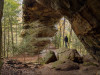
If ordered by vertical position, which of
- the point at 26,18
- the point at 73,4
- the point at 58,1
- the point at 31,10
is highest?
the point at 31,10

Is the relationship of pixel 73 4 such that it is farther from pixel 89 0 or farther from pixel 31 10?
pixel 31 10

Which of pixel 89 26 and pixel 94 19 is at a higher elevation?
pixel 94 19

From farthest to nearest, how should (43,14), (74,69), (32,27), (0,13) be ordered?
1. (43,14)
2. (32,27)
3. (74,69)
4. (0,13)

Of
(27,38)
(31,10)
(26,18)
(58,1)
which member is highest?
(31,10)

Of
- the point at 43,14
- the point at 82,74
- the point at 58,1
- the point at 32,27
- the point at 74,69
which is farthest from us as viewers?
the point at 43,14

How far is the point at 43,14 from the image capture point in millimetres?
15445

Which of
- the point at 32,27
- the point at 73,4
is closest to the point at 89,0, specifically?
the point at 73,4

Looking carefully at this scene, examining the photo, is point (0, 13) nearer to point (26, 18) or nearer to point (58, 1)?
point (58, 1)

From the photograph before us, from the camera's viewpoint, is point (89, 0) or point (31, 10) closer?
point (89, 0)

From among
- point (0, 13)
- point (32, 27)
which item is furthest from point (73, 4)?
point (32, 27)

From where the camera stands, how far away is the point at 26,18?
15.7 metres

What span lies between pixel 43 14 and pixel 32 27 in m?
3.78

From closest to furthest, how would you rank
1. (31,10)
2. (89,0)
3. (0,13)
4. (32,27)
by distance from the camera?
(0,13) → (89,0) → (32,27) → (31,10)

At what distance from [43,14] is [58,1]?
32.3ft
